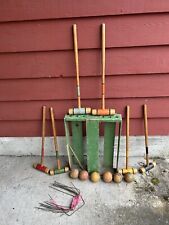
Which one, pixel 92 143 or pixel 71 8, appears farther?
pixel 92 143

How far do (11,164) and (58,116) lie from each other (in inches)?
25.8

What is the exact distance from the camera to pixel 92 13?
6.15 ft

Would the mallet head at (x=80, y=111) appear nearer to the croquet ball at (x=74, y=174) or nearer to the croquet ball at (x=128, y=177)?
the croquet ball at (x=74, y=174)

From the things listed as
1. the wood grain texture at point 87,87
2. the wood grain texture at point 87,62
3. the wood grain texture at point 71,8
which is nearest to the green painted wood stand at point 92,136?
the wood grain texture at point 87,87

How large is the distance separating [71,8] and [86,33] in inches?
8.1

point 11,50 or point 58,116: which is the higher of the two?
point 11,50

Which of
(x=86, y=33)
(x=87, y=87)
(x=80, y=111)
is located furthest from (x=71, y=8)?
(x=80, y=111)

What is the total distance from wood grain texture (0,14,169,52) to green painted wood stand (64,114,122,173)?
0.56 metres

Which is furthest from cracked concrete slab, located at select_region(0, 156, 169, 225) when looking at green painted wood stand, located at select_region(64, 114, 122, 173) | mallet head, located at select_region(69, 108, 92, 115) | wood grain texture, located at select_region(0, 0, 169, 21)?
wood grain texture, located at select_region(0, 0, 169, 21)

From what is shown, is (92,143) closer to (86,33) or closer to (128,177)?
(128,177)

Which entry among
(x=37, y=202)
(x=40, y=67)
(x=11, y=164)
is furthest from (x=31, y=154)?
(x=40, y=67)

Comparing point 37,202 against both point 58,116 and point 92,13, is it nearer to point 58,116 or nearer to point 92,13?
point 58,116

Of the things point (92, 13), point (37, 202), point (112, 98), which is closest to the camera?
point (92, 13)

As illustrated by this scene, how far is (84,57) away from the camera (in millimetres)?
2029
